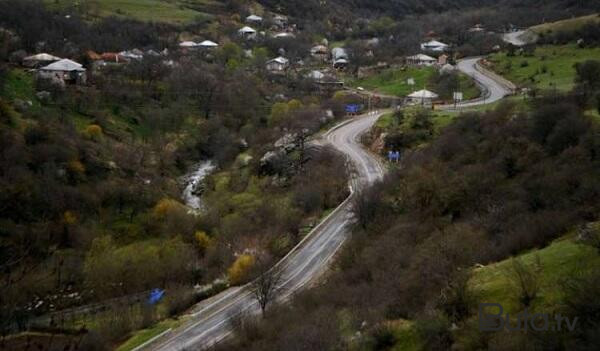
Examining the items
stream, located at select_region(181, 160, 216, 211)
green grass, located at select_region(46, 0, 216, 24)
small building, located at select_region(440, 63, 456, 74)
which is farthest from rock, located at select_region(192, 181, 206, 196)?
green grass, located at select_region(46, 0, 216, 24)

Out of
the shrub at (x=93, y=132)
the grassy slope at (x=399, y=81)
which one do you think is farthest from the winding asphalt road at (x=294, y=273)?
the shrub at (x=93, y=132)

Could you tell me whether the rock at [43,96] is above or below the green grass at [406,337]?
above

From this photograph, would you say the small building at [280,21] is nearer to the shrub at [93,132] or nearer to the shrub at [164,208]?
the shrub at [93,132]

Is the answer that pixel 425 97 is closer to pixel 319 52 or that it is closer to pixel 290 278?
pixel 290 278

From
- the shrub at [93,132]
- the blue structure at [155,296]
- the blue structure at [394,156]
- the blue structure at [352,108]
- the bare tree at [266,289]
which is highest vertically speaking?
the blue structure at [352,108]

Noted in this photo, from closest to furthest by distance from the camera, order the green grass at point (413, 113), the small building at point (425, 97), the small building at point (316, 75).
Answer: the green grass at point (413, 113)
the small building at point (425, 97)
the small building at point (316, 75)

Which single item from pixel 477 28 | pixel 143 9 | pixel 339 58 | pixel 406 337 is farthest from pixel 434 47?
pixel 406 337

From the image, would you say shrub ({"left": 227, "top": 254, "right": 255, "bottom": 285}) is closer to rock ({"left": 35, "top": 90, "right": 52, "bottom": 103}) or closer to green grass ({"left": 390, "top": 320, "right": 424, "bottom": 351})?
green grass ({"left": 390, "top": 320, "right": 424, "bottom": 351})
